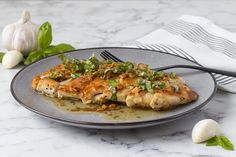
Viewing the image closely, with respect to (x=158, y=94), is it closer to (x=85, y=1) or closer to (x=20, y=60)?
(x=20, y=60)

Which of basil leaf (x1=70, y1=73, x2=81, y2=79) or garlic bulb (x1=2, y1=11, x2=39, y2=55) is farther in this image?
garlic bulb (x1=2, y1=11, x2=39, y2=55)

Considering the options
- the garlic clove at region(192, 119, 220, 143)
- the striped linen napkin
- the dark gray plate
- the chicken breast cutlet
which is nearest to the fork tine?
the dark gray plate

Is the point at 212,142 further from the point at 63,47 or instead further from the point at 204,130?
the point at 63,47

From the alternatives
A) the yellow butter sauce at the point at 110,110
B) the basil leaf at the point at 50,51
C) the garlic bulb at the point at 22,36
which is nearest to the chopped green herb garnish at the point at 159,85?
the yellow butter sauce at the point at 110,110

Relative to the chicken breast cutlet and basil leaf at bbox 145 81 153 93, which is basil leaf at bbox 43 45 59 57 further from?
basil leaf at bbox 145 81 153 93

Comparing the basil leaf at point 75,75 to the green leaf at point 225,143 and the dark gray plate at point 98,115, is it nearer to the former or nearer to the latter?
the dark gray plate at point 98,115

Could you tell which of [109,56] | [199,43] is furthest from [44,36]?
[199,43]

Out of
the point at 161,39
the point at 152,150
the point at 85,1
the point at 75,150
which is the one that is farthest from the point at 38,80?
the point at 85,1
